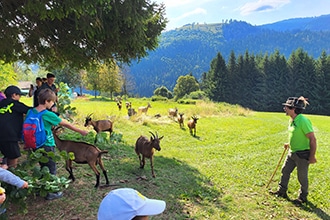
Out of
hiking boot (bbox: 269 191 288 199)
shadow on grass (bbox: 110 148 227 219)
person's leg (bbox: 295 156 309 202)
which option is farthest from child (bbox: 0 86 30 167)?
hiking boot (bbox: 269 191 288 199)

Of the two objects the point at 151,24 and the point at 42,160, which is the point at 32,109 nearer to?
the point at 42,160

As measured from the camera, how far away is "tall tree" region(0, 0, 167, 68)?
477 centimetres

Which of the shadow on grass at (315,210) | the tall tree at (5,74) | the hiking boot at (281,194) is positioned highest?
the tall tree at (5,74)

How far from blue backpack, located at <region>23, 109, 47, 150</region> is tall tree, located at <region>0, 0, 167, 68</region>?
1.91m

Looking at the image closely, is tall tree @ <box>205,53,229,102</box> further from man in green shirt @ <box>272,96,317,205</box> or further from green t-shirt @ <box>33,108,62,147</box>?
green t-shirt @ <box>33,108,62,147</box>

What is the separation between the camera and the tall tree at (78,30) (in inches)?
188

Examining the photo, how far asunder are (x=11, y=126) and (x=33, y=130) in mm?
503

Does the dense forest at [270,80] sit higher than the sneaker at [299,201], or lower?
higher

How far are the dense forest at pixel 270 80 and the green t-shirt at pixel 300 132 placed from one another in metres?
53.0

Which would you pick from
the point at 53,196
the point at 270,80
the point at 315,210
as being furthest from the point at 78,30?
the point at 270,80

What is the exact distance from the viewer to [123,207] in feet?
5.18

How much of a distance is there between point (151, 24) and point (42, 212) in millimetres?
5374

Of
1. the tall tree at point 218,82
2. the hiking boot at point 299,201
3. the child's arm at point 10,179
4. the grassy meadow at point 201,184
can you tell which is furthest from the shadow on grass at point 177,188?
the tall tree at point 218,82

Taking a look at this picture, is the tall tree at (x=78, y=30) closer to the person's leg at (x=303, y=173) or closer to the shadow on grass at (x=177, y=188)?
the shadow on grass at (x=177, y=188)
